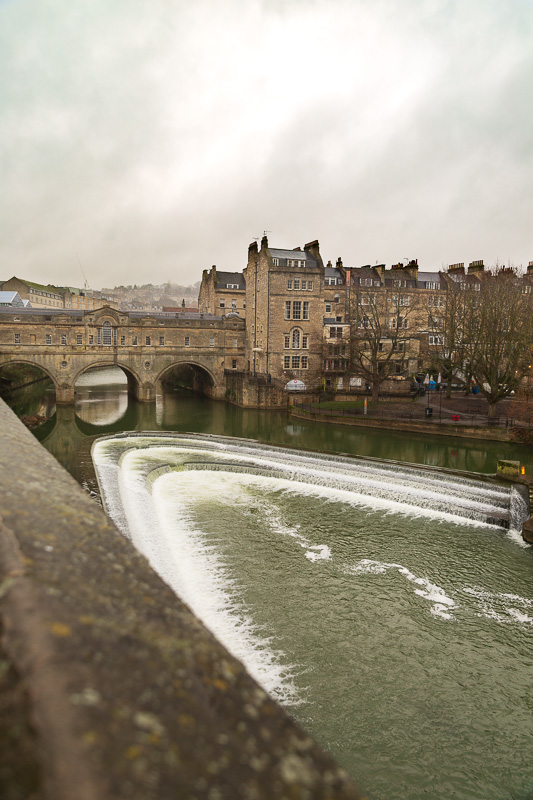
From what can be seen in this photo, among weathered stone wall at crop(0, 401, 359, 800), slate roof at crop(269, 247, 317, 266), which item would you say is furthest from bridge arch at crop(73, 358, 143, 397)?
weathered stone wall at crop(0, 401, 359, 800)

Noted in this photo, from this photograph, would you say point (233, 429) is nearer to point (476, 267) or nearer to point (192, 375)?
point (192, 375)

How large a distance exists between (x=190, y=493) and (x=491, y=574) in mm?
9619

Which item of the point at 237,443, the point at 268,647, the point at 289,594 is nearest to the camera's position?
the point at 268,647

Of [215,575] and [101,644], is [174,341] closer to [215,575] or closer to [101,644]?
[215,575]

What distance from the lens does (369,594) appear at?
1184cm

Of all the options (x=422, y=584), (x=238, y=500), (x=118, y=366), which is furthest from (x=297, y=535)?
(x=118, y=366)

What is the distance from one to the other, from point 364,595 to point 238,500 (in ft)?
21.3

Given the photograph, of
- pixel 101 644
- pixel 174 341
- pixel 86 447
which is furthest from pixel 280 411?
pixel 101 644

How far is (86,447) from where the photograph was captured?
73.9 feet

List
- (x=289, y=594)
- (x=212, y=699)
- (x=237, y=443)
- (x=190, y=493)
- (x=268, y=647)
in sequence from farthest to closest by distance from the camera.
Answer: (x=237, y=443) < (x=190, y=493) < (x=289, y=594) < (x=268, y=647) < (x=212, y=699)

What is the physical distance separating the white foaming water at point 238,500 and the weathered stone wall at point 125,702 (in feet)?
22.1

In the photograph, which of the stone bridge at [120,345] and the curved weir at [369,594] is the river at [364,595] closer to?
the curved weir at [369,594]

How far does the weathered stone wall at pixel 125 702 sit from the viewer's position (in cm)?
172

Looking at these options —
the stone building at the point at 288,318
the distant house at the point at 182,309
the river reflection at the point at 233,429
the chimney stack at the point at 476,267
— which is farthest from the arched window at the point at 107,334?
the chimney stack at the point at 476,267
